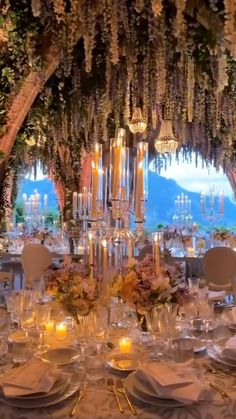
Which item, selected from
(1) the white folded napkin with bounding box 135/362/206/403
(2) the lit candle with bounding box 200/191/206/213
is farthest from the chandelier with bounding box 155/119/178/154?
(1) the white folded napkin with bounding box 135/362/206/403

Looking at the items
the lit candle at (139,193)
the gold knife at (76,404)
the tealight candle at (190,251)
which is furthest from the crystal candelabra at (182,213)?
the gold knife at (76,404)

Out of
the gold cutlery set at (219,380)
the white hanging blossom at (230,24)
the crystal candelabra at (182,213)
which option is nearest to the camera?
the gold cutlery set at (219,380)

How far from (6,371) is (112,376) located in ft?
1.32

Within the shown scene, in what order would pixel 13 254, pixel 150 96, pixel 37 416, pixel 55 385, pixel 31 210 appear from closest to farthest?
pixel 37 416, pixel 55 385, pixel 150 96, pixel 13 254, pixel 31 210

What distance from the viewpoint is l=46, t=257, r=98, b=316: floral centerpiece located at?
187 centimetres

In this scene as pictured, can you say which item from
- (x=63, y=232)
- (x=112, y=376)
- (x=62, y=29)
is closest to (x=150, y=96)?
(x=62, y=29)

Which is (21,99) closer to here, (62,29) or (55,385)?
(62,29)

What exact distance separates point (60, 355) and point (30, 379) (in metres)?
0.34

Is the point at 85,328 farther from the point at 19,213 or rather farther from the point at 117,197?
the point at 19,213

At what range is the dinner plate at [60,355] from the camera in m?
1.83

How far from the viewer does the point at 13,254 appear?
6.40 meters

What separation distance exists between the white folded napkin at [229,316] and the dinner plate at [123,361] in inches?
26.8

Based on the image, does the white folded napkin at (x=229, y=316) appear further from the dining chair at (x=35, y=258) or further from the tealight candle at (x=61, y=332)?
the dining chair at (x=35, y=258)

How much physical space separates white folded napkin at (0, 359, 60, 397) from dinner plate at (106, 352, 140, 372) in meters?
0.23
